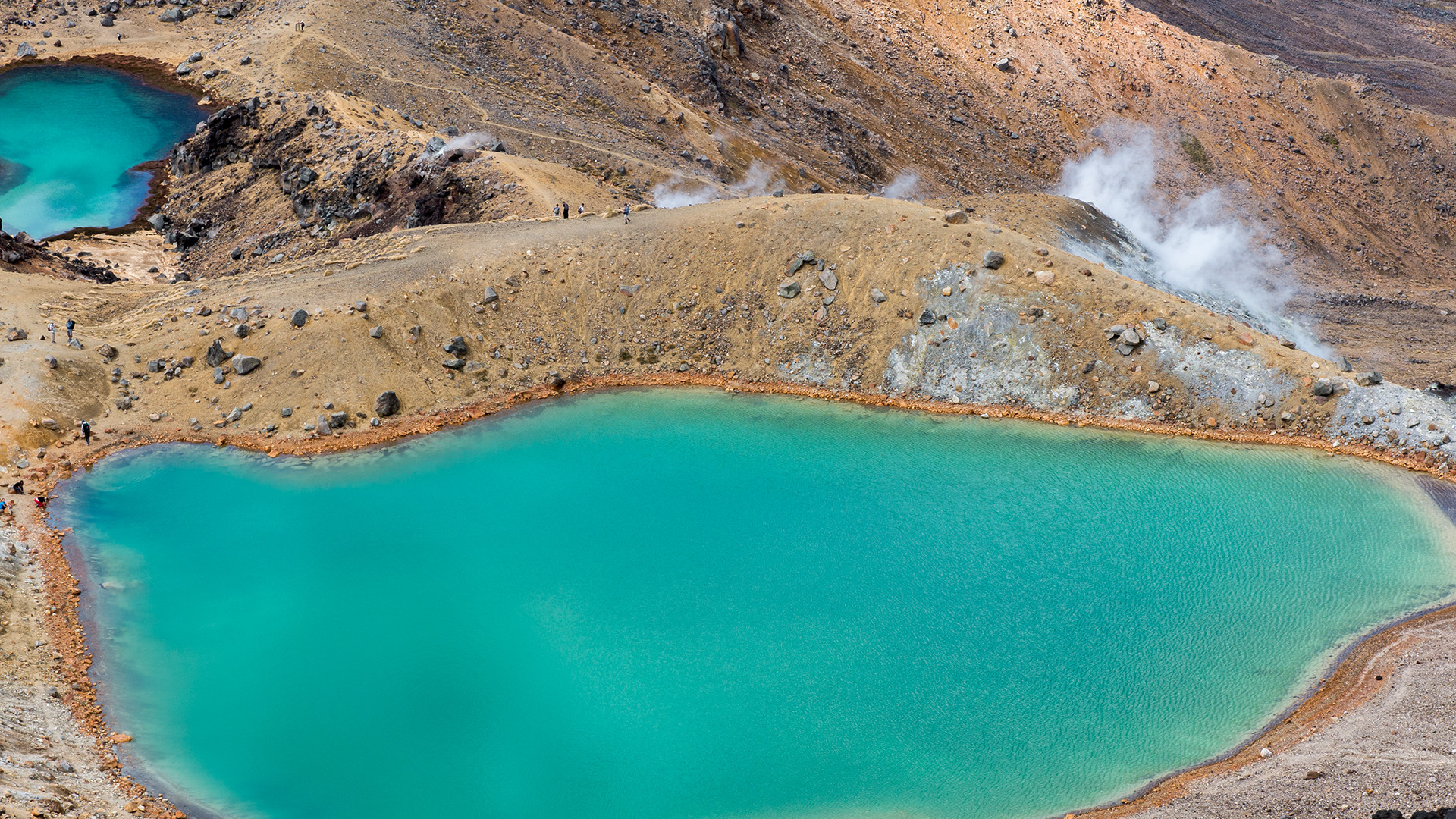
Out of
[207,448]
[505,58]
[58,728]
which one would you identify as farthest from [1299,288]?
[58,728]

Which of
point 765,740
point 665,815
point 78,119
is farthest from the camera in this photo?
point 78,119

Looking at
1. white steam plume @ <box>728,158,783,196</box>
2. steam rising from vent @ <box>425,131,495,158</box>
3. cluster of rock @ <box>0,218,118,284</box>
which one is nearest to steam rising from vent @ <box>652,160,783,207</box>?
white steam plume @ <box>728,158,783,196</box>

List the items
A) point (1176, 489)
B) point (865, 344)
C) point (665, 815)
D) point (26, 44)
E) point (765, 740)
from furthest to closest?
1. point (26, 44)
2. point (865, 344)
3. point (1176, 489)
4. point (765, 740)
5. point (665, 815)

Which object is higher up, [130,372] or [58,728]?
[130,372]

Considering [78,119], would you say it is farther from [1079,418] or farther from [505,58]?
[1079,418]

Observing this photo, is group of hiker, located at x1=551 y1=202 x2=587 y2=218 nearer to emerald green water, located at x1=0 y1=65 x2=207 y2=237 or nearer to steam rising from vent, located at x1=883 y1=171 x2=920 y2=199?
emerald green water, located at x1=0 y1=65 x2=207 y2=237

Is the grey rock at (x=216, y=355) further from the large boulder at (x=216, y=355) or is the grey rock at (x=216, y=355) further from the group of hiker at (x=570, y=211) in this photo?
the group of hiker at (x=570, y=211)
